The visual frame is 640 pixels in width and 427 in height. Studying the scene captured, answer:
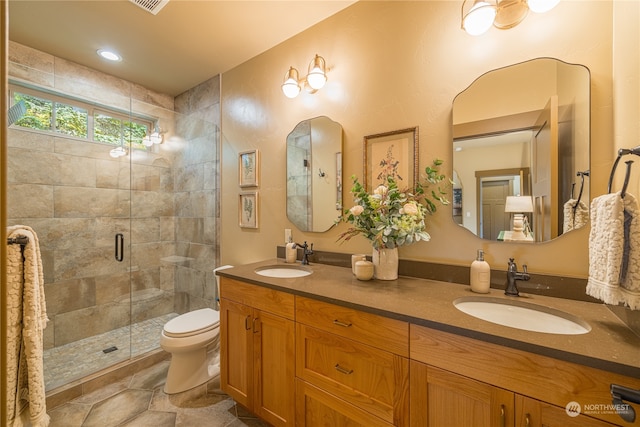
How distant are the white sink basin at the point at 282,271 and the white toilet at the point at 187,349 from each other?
0.60 meters

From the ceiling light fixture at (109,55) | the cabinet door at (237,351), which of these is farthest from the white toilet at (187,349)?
the ceiling light fixture at (109,55)

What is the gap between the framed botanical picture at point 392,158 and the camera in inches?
59.5

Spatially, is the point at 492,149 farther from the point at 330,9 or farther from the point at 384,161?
the point at 330,9

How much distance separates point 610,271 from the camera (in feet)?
2.57

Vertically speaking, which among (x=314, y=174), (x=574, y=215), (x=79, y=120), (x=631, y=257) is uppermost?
(x=79, y=120)

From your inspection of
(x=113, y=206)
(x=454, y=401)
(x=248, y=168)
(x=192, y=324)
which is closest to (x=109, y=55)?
(x=113, y=206)

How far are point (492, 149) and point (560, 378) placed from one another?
1.00m

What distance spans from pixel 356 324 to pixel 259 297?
61cm

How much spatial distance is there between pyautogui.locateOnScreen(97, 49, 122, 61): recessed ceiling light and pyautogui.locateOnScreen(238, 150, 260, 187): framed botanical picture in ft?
4.40

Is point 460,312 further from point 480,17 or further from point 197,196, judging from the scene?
point 197,196

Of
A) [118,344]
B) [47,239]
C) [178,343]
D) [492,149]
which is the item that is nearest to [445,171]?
[492,149]

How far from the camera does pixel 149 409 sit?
1.67 m

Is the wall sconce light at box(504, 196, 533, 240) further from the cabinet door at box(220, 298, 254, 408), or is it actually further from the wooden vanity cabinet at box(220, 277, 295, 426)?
the cabinet door at box(220, 298, 254, 408)

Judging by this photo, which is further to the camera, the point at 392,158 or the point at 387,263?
the point at 392,158
